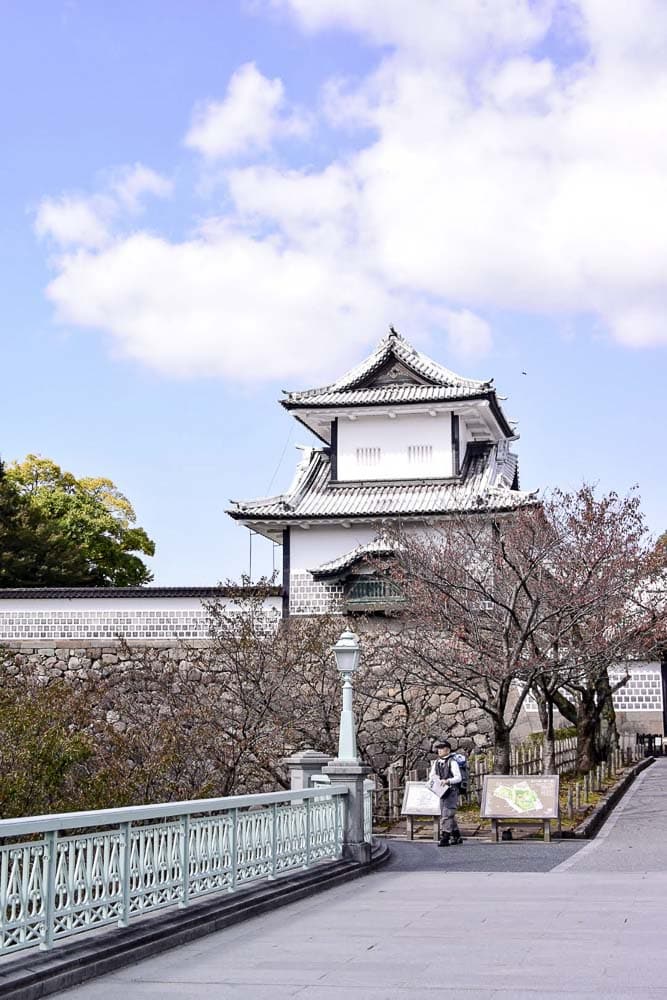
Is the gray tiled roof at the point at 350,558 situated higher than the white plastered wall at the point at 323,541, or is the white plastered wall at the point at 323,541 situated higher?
the white plastered wall at the point at 323,541

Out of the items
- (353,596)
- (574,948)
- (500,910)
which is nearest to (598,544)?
(353,596)

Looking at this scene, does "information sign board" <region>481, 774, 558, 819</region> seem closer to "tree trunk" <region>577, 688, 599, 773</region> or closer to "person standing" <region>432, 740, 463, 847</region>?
"person standing" <region>432, 740, 463, 847</region>

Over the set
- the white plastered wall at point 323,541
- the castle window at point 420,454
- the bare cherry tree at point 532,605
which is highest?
the castle window at point 420,454

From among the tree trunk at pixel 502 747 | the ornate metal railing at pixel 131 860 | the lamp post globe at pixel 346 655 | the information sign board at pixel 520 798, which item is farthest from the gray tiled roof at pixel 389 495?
the ornate metal railing at pixel 131 860

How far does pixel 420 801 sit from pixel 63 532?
32299 mm

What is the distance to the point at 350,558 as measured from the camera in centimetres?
3125

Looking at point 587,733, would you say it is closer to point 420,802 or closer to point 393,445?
point 420,802

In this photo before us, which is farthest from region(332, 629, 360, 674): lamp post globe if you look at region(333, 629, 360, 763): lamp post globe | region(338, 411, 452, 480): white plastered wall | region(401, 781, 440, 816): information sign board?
region(338, 411, 452, 480): white plastered wall

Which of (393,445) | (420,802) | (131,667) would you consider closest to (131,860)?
(420,802)

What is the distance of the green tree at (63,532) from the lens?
144ft

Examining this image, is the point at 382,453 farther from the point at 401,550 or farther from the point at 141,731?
the point at 141,731

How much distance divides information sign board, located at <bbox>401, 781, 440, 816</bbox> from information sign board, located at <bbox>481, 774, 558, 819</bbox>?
868mm

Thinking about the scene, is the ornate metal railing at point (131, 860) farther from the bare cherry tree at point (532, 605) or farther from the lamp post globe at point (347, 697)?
the bare cherry tree at point (532, 605)

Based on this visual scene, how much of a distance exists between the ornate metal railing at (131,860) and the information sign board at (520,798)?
16.9 ft
